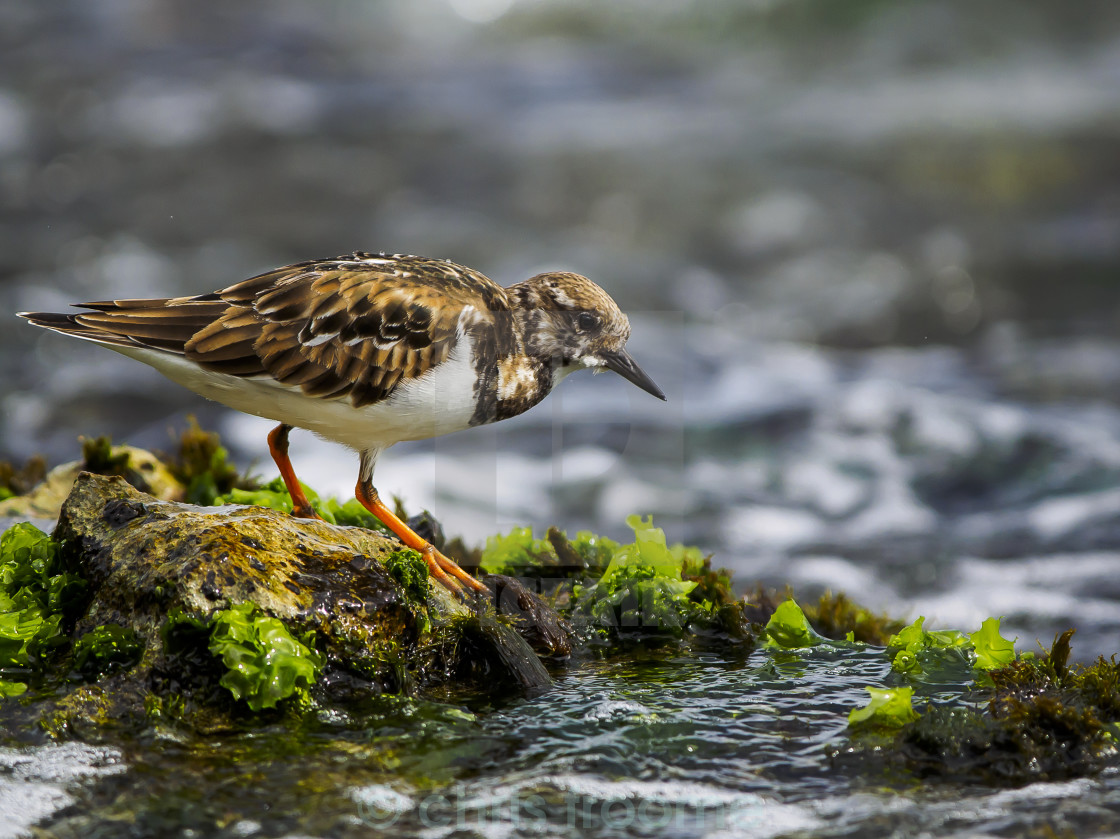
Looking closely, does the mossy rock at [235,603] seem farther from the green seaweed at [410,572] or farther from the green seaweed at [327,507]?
the green seaweed at [327,507]

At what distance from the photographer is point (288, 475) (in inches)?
233

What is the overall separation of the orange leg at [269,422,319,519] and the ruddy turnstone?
0.15ft

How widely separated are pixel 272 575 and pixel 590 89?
68.7ft

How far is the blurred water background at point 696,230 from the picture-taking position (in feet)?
37.4

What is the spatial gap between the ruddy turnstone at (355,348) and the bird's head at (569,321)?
0.03m

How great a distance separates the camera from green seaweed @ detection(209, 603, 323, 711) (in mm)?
4105

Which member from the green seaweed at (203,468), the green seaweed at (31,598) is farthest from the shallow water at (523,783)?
the green seaweed at (203,468)

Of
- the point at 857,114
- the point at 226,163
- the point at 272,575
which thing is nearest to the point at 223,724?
the point at 272,575

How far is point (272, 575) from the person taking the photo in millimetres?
4484

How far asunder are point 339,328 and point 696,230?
46.7 feet

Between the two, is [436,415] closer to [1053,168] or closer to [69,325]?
[69,325]

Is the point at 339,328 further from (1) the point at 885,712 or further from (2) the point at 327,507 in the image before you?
(1) the point at 885,712

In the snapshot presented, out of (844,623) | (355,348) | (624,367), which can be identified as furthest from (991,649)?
(355,348)

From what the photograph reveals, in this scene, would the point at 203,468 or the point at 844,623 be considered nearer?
the point at 844,623
